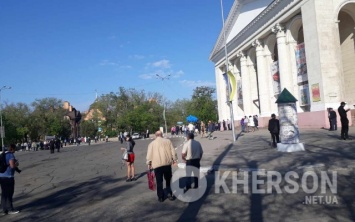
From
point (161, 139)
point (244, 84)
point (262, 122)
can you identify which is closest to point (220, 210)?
point (161, 139)

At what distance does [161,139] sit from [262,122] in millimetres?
31212

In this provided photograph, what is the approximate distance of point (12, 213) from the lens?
798cm

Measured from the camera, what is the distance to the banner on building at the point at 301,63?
94.9ft

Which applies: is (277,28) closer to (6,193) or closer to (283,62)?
(283,62)

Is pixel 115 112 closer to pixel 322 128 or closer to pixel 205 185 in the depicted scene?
pixel 322 128

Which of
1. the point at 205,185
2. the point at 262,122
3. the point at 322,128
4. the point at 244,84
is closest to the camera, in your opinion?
the point at 205,185

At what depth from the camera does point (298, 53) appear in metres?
29.9

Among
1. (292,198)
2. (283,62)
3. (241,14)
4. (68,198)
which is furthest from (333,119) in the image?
(241,14)

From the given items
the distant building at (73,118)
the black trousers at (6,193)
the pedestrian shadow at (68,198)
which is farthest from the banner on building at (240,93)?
the distant building at (73,118)

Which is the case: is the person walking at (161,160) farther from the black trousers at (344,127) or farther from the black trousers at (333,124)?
the black trousers at (333,124)

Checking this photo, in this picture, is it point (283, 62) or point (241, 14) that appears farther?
point (241, 14)

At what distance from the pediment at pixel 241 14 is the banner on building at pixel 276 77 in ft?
24.4

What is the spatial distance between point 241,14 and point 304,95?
1941 cm

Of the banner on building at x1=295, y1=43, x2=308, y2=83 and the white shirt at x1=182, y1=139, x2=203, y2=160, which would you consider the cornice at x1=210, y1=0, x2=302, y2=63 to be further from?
the white shirt at x1=182, y1=139, x2=203, y2=160
